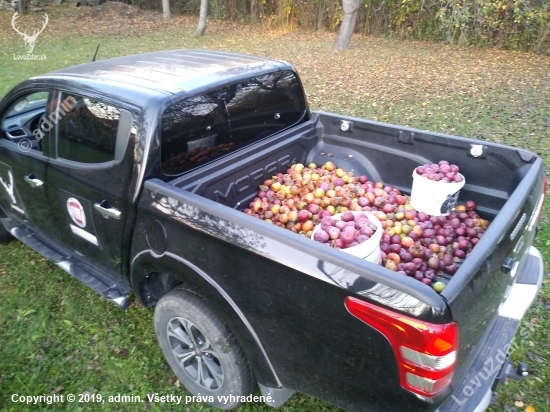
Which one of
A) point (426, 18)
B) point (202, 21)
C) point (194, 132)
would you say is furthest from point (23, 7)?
point (194, 132)

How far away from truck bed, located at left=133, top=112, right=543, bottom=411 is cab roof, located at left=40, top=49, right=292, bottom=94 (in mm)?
571

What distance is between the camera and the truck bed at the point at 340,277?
70.6 inches

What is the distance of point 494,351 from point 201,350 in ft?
5.59

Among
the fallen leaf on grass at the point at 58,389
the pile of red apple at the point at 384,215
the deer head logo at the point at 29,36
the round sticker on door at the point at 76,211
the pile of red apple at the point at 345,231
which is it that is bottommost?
the fallen leaf on grass at the point at 58,389

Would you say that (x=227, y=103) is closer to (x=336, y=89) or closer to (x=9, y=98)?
(x=9, y=98)

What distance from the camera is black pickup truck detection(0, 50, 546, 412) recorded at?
5.98 ft

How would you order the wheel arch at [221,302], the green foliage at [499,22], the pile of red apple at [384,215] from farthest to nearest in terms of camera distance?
1. the green foliage at [499,22]
2. the pile of red apple at [384,215]
3. the wheel arch at [221,302]

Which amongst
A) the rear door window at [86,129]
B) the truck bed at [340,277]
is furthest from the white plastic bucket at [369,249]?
the rear door window at [86,129]

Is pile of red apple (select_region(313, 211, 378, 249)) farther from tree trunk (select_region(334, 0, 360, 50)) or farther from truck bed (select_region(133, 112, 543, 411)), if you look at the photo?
tree trunk (select_region(334, 0, 360, 50))

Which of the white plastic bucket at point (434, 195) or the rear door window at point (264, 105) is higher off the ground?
the rear door window at point (264, 105)

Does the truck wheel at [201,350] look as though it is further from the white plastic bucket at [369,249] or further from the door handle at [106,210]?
the white plastic bucket at [369,249]

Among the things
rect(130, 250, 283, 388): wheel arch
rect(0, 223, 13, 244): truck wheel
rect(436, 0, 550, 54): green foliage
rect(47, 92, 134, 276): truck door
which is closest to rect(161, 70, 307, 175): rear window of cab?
rect(47, 92, 134, 276): truck door

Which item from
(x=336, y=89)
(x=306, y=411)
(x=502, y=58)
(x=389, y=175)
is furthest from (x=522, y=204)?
(x=502, y=58)

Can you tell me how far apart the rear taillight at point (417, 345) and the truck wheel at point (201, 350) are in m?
1.01
